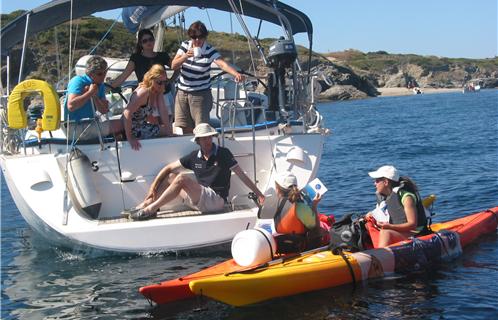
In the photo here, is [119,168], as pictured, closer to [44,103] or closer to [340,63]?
[44,103]

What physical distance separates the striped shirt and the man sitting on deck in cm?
91

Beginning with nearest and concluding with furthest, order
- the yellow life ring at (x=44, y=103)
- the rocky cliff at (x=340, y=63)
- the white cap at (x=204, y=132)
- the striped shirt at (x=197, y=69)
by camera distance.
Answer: the white cap at (x=204, y=132) < the yellow life ring at (x=44, y=103) < the striped shirt at (x=197, y=69) < the rocky cliff at (x=340, y=63)

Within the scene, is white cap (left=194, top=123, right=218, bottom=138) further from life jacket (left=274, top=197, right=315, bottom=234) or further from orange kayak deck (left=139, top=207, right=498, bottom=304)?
orange kayak deck (left=139, top=207, right=498, bottom=304)

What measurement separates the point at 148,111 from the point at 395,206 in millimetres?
3649

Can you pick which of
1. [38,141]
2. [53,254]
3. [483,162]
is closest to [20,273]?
[53,254]

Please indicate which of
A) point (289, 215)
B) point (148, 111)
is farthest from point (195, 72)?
point (289, 215)

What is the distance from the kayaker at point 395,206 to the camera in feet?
27.4

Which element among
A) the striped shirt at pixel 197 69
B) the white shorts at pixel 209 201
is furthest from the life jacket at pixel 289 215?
the striped shirt at pixel 197 69

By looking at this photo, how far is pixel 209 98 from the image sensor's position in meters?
9.83

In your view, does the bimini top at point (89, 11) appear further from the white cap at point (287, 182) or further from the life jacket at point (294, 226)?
the life jacket at point (294, 226)

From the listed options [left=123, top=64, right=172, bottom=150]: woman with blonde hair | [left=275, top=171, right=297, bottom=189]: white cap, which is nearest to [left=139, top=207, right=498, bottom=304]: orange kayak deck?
[left=275, top=171, right=297, bottom=189]: white cap

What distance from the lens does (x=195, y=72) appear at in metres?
9.65

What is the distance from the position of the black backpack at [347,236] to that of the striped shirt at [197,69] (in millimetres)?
2837

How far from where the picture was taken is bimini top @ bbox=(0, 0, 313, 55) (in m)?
10.3
